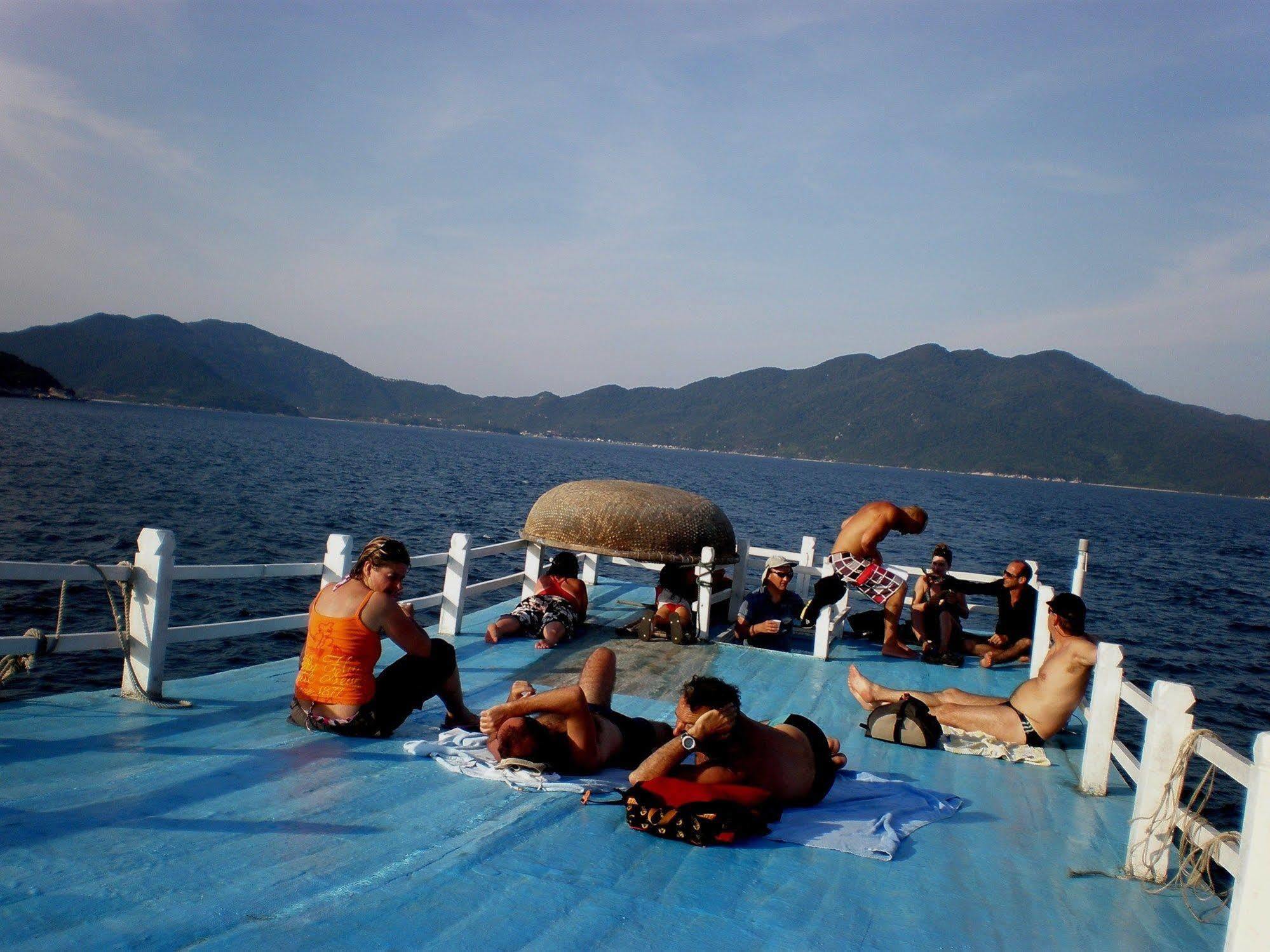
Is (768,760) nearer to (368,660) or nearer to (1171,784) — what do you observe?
(1171,784)

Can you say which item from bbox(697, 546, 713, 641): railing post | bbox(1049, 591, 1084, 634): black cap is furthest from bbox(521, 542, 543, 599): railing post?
bbox(1049, 591, 1084, 634): black cap

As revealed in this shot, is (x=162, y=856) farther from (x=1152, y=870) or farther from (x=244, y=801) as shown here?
(x=1152, y=870)

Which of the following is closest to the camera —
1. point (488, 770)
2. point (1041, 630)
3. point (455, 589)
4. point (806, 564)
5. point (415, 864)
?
point (415, 864)

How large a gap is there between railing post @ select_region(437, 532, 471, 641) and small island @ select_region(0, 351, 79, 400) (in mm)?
177277

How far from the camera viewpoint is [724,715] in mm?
4996

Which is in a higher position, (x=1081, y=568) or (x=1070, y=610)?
(x=1070, y=610)

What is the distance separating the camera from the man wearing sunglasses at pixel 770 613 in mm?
Answer: 11203

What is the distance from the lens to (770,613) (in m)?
11.4

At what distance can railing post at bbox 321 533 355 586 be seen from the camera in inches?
310

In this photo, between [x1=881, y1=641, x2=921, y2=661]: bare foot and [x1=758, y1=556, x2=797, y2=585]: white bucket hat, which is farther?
[x1=881, y1=641, x2=921, y2=661]: bare foot

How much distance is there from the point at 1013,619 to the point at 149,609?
10.1 metres

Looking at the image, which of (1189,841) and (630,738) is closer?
(1189,841)

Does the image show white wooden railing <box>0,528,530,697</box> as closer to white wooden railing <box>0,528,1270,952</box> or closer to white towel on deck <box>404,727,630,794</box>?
white wooden railing <box>0,528,1270,952</box>

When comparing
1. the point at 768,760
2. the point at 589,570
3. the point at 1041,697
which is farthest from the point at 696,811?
the point at 589,570
